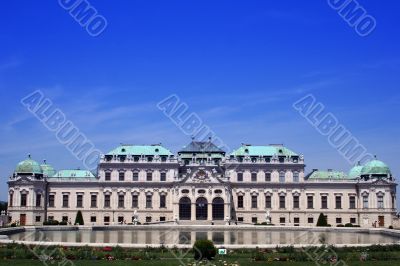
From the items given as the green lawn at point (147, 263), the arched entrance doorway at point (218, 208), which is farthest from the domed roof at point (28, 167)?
the green lawn at point (147, 263)

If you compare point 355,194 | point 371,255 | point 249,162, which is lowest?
point 371,255

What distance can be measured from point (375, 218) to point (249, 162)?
18.7 meters

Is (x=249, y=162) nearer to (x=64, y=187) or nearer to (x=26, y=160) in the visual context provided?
(x=64, y=187)

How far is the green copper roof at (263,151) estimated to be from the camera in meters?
76.6

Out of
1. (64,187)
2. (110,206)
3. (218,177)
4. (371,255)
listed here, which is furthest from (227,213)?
(371,255)

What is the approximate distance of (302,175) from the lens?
247 feet

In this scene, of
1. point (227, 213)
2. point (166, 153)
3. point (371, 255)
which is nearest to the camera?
point (371, 255)

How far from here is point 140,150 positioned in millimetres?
77188

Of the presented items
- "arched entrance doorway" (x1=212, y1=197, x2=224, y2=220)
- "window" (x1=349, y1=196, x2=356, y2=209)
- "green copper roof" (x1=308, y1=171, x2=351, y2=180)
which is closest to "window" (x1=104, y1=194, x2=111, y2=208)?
"arched entrance doorway" (x1=212, y1=197, x2=224, y2=220)

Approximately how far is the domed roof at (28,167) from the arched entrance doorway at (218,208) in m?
24.6

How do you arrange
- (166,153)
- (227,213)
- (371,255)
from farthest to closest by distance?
1. (166,153)
2. (227,213)
3. (371,255)

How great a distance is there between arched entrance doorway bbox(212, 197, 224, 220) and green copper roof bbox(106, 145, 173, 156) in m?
10.2

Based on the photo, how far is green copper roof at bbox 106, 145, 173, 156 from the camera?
76.8 m

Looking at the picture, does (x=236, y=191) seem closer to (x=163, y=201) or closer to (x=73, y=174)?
(x=163, y=201)
